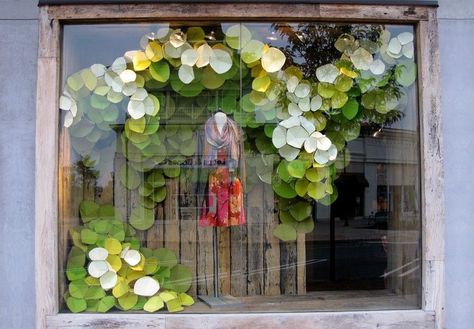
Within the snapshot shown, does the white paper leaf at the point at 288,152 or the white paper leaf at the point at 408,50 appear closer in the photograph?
the white paper leaf at the point at 408,50

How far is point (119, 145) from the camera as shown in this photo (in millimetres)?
5164

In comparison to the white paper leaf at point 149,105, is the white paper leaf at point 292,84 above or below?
above

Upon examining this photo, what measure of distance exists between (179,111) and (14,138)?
1.48 metres

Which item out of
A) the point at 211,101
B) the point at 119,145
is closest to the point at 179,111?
the point at 211,101

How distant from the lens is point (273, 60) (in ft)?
16.4

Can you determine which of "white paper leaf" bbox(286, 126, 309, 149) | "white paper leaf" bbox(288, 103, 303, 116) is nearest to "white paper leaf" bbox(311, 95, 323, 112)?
"white paper leaf" bbox(288, 103, 303, 116)

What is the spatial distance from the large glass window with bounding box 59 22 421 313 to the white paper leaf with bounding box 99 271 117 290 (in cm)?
1

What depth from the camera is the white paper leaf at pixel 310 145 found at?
5027 mm

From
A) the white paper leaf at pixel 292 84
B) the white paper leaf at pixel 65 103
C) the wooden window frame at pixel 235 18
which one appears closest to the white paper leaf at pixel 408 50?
the wooden window frame at pixel 235 18

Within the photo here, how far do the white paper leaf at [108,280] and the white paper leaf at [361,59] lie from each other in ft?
9.21

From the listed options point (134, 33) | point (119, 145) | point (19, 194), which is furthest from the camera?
point (119, 145)

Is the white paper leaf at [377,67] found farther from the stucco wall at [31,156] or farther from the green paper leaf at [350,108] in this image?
the stucco wall at [31,156]

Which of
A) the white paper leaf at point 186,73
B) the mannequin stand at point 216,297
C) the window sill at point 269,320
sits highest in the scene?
the white paper leaf at point 186,73

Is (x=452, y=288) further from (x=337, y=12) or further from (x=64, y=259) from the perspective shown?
(x=64, y=259)
